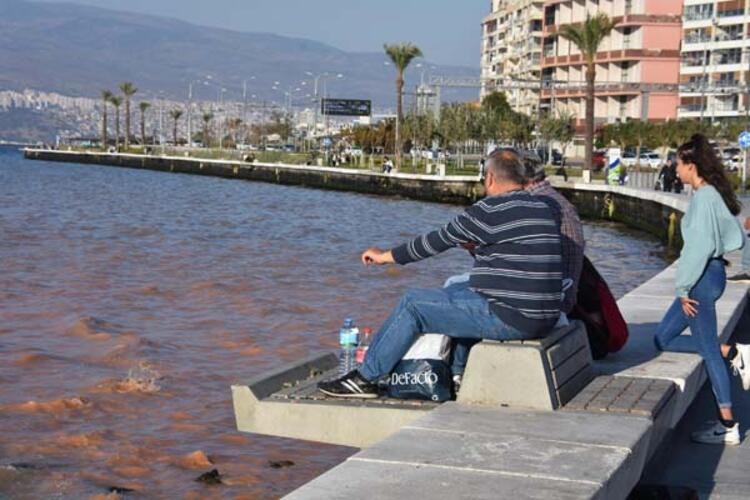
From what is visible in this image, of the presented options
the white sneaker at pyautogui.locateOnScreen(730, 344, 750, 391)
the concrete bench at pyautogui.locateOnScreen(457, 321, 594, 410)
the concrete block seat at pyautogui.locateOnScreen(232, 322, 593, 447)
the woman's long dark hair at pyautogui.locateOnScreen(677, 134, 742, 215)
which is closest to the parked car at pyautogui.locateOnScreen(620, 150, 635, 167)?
the white sneaker at pyautogui.locateOnScreen(730, 344, 750, 391)

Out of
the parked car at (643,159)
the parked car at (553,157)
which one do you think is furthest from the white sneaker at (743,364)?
the parked car at (553,157)

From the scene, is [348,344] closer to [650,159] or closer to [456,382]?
[456,382]

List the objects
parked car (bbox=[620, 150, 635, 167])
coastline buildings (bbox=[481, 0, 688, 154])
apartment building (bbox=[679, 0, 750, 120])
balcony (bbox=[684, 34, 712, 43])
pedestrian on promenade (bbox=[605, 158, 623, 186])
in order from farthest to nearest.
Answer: balcony (bbox=[684, 34, 712, 43])
apartment building (bbox=[679, 0, 750, 120])
coastline buildings (bbox=[481, 0, 688, 154])
parked car (bbox=[620, 150, 635, 167])
pedestrian on promenade (bbox=[605, 158, 623, 186])

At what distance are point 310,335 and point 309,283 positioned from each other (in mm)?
6431

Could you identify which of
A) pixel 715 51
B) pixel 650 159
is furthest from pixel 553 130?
pixel 715 51

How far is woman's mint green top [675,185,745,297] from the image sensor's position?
23.7 feet

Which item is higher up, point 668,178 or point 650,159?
point 668,178

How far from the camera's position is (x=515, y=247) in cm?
660

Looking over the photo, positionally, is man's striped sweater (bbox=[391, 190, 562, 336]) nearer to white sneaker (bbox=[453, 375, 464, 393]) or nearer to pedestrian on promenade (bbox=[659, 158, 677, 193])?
white sneaker (bbox=[453, 375, 464, 393])

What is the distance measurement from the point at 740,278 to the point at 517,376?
7312 mm

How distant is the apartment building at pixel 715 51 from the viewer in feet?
321

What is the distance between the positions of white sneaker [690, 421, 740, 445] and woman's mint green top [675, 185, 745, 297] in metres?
0.84

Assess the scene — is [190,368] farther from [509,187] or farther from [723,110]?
[723,110]

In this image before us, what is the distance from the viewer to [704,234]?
723 centimetres
